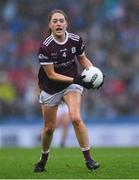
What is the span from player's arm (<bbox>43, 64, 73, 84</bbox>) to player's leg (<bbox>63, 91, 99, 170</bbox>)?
264 mm

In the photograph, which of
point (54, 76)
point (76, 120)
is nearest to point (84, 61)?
point (54, 76)

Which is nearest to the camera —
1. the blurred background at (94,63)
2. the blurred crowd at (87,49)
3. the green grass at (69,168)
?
the green grass at (69,168)

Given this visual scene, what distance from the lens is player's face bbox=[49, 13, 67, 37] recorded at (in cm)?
1047

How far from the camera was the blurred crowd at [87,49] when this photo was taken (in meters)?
22.2

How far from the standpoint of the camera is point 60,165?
1198 centimetres

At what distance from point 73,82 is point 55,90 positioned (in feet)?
1.24

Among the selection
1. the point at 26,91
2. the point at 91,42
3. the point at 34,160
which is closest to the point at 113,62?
the point at 91,42

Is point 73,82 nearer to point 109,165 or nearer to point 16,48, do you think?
point 109,165

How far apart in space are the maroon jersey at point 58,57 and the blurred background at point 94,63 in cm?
1021

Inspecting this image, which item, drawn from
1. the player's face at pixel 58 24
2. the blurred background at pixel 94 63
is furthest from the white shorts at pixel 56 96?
the blurred background at pixel 94 63

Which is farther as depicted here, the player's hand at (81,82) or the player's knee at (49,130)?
the player's knee at (49,130)

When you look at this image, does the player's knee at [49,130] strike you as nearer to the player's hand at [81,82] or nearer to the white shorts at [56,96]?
the white shorts at [56,96]

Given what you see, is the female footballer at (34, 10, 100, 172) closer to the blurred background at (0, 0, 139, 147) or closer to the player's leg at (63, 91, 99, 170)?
the player's leg at (63, 91, 99, 170)

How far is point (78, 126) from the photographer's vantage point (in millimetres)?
10398
